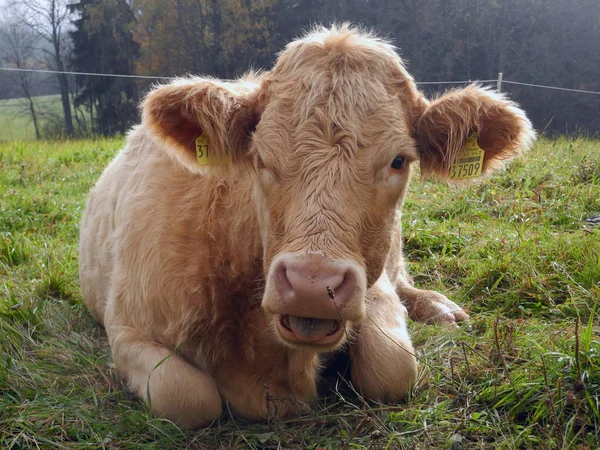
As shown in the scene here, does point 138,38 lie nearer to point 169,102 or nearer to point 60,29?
point 60,29

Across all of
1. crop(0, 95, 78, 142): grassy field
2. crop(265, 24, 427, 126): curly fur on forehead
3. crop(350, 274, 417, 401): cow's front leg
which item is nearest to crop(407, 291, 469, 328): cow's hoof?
crop(350, 274, 417, 401): cow's front leg

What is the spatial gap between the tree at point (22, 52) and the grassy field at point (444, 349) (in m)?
7.85

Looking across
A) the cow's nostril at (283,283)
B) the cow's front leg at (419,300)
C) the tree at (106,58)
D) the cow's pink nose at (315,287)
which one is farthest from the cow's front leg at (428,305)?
the tree at (106,58)

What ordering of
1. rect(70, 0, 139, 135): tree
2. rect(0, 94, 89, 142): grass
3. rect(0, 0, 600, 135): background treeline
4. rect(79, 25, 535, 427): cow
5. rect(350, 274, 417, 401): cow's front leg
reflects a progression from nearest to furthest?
rect(79, 25, 535, 427): cow
rect(350, 274, 417, 401): cow's front leg
rect(0, 94, 89, 142): grass
rect(0, 0, 600, 135): background treeline
rect(70, 0, 139, 135): tree

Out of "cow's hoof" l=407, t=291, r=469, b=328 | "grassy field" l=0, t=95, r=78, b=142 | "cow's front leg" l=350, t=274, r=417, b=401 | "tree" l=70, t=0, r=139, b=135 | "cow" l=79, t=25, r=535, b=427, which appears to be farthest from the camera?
"tree" l=70, t=0, r=139, b=135

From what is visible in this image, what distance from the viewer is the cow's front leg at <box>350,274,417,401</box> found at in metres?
2.68

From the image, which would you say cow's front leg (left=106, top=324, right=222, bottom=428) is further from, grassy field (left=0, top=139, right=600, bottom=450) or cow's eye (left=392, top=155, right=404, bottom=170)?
cow's eye (left=392, top=155, right=404, bottom=170)

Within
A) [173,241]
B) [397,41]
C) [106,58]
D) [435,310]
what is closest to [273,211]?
[173,241]

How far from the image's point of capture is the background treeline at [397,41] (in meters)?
12.8

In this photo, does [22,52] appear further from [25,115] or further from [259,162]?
[259,162]

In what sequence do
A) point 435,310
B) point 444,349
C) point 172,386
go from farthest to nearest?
point 435,310 < point 444,349 < point 172,386

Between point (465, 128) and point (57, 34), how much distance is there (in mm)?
12900

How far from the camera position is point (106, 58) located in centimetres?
1370

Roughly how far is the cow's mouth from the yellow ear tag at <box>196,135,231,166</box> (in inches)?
36.3
